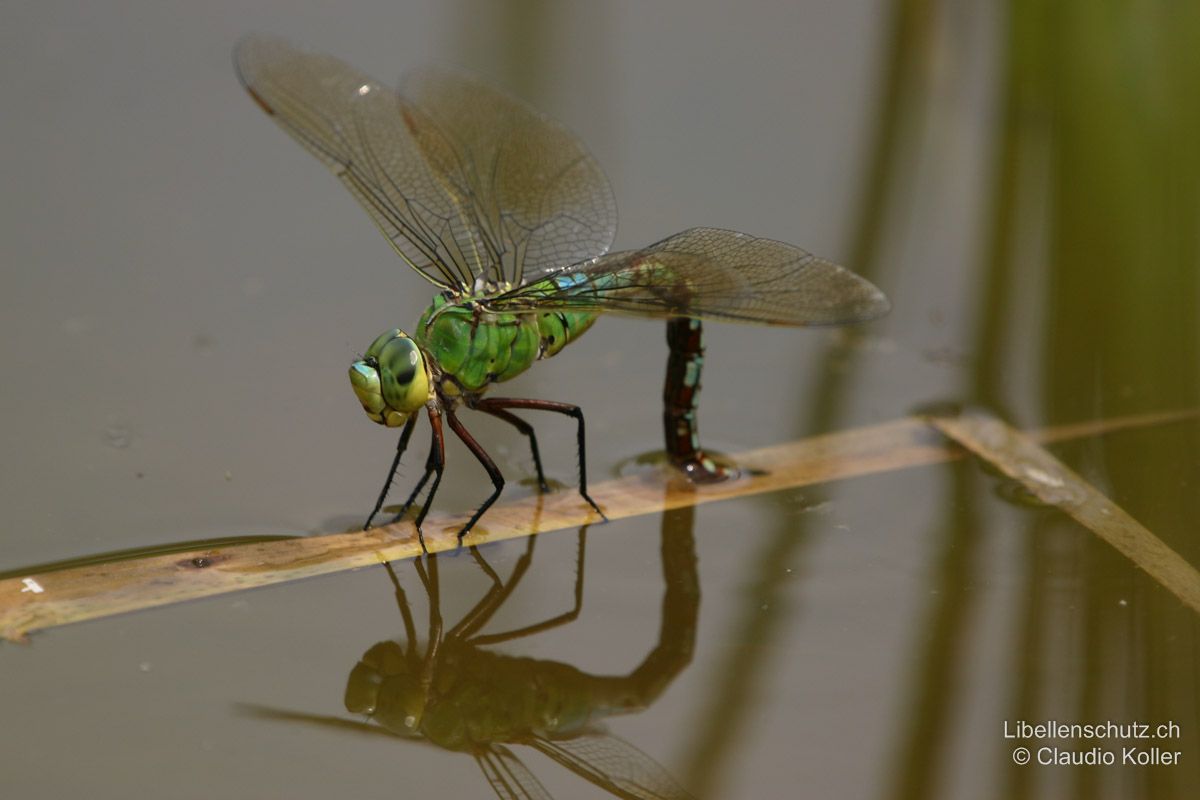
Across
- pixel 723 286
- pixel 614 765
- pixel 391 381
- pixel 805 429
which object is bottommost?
pixel 614 765

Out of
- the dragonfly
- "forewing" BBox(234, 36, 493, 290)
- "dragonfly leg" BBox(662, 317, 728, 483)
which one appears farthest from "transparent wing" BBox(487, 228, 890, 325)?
"forewing" BBox(234, 36, 493, 290)

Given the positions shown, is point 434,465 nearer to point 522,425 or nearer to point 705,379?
point 522,425

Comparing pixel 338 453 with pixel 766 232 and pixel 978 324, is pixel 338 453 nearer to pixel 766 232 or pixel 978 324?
pixel 766 232

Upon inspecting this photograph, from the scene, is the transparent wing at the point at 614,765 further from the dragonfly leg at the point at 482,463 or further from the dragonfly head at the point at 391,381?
the dragonfly head at the point at 391,381

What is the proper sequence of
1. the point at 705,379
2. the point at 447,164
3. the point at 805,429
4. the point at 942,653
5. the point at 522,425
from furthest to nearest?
the point at 705,379, the point at 447,164, the point at 805,429, the point at 522,425, the point at 942,653

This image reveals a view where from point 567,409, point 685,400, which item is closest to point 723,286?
point 685,400

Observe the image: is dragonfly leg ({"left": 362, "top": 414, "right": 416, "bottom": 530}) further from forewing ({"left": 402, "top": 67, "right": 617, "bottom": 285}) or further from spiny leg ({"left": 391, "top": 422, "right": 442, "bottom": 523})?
forewing ({"left": 402, "top": 67, "right": 617, "bottom": 285})

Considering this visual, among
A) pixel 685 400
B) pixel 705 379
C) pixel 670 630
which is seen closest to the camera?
pixel 670 630
